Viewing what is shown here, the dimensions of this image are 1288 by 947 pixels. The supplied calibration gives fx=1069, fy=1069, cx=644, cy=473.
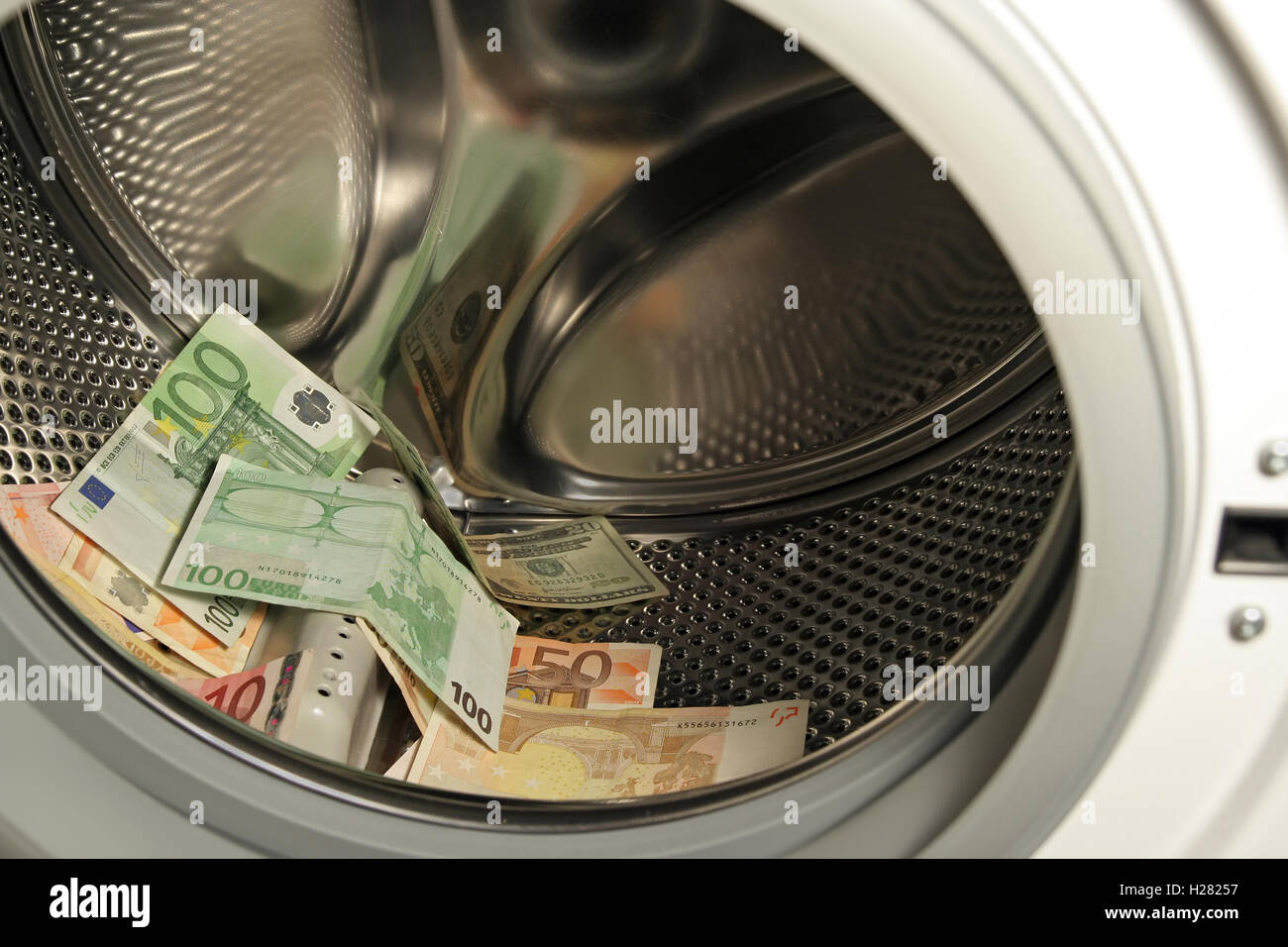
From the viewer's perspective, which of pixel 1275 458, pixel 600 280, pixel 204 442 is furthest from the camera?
pixel 600 280

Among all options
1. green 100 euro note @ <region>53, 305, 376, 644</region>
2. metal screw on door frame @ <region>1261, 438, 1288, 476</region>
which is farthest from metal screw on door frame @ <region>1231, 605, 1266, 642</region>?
green 100 euro note @ <region>53, 305, 376, 644</region>

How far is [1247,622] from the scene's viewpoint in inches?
16.0

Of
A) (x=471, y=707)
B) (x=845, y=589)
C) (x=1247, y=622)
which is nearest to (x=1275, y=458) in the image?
(x=1247, y=622)

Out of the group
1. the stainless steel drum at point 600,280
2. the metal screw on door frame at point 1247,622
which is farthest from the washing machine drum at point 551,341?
the metal screw on door frame at point 1247,622

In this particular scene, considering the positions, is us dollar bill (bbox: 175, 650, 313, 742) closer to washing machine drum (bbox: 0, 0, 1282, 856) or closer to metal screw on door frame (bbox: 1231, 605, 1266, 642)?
washing machine drum (bbox: 0, 0, 1282, 856)

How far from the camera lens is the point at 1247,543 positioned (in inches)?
15.7

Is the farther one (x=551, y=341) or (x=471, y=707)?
(x=551, y=341)

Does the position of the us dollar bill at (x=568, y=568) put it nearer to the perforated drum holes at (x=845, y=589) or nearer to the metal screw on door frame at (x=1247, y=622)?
the perforated drum holes at (x=845, y=589)

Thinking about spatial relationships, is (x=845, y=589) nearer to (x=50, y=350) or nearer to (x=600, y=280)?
(x=600, y=280)

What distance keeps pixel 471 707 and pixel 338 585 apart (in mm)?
132

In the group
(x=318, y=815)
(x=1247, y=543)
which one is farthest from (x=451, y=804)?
(x=1247, y=543)

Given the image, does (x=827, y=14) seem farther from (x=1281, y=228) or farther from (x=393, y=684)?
(x=393, y=684)

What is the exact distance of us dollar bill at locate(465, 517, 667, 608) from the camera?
906mm

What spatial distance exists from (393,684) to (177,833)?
0.85 ft
